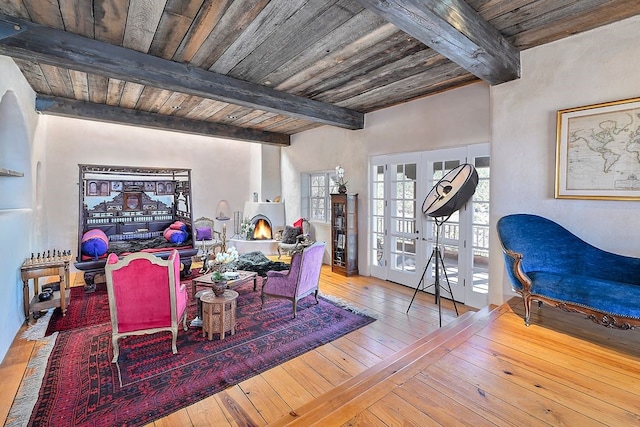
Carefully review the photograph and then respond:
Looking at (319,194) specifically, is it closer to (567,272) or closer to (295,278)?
(295,278)

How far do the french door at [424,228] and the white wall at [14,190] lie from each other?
462cm

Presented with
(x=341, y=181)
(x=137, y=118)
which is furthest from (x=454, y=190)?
(x=137, y=118)

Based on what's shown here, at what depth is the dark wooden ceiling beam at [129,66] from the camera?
8.04ft

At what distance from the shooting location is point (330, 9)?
2.29 meters

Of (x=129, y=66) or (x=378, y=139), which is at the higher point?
(x=129, y=66)

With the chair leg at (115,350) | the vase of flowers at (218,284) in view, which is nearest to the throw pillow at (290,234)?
the vase of flowers at (218,284)

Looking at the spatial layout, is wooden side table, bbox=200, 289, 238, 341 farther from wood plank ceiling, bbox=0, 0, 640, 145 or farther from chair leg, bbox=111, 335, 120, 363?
wood plank ceiling, bbox=0, 0, 640, 145

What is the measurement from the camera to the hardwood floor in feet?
5.07

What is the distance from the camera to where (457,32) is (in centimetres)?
218

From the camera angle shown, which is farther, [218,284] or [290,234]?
[290,234]

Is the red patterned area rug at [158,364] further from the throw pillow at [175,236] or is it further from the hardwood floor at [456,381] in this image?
the throw pillow at [175,236]

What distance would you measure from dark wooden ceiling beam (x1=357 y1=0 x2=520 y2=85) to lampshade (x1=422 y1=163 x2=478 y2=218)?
3.27 ft

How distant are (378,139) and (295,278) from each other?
2.86m

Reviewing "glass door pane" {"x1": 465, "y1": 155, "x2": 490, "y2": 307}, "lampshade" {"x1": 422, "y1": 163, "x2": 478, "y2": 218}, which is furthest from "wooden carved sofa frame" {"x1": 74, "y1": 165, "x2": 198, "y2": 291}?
"glass door pane" {"x1": 465, "y1": 155, "x2": 490, "y2": 307}
